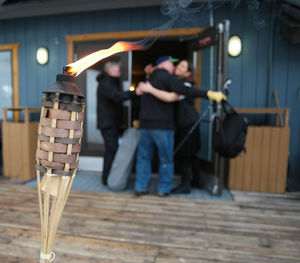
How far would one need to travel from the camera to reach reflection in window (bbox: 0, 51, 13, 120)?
438 centimetres

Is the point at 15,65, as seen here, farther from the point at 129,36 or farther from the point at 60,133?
the point at 60,133

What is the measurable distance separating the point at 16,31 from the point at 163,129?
11.3 feet

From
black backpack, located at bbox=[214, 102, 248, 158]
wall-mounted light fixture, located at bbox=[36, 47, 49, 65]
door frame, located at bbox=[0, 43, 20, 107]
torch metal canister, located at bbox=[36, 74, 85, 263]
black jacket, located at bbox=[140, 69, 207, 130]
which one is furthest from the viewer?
door frame, located at bbox=[0, 43, 20, 107]

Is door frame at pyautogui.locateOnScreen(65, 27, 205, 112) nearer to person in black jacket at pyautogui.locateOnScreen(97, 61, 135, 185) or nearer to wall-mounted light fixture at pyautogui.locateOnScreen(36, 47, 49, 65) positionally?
wall-mounted light fixture at pyautogui.locateOnScreen(36, 47, 49, 65)

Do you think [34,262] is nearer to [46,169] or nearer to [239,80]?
[46,169]

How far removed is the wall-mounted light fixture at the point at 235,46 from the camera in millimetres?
3383

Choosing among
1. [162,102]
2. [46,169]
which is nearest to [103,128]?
[162,102]

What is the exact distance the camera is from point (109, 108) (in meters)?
3.14

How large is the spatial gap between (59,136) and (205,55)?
9.89 ft

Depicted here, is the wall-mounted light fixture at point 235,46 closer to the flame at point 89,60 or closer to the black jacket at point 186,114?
the black jacket at point 186,114

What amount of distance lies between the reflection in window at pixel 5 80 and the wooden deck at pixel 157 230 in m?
2.36

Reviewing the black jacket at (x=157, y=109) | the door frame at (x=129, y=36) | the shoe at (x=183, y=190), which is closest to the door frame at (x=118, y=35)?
the door frame at (x=129, y=36)

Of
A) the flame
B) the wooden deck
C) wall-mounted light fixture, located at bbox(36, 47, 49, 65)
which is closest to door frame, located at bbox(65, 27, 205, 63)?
wall-mounted light fixture, located at bbox(36, 47, 49, 65)

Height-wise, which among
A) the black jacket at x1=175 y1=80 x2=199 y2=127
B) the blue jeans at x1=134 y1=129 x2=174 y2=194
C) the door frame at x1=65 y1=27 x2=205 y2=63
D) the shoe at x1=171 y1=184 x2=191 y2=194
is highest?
the door frame at x1=65 y1=27 x2=205 y2=63
